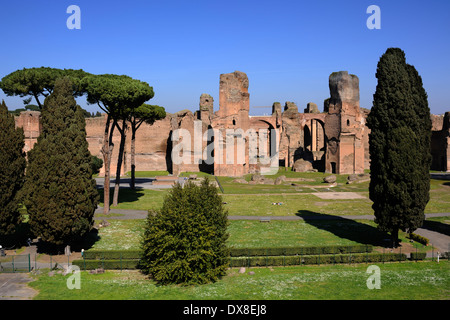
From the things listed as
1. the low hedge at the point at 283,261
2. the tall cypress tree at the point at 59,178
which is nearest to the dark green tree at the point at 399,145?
the low hedge at the point at 283,261

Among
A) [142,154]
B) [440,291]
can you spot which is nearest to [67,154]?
[440,291]

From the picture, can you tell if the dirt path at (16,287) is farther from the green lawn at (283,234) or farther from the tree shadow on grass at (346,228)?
the tree shadow on grass at (346,228)

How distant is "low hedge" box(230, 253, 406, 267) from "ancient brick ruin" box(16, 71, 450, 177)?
1156 inches

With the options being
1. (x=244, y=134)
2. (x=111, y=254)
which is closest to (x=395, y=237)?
(x=111, y=254)

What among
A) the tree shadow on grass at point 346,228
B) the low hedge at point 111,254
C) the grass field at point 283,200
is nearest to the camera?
the low hedge at point 111,254

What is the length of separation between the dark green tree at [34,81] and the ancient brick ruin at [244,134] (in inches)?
848

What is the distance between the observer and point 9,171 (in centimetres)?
1884

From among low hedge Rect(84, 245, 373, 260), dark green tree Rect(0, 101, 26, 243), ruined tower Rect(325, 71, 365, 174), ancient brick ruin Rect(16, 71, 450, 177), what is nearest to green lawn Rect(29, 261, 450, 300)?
low hedge Rect(84, 245, 373, 260)

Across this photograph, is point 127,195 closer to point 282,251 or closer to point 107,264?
point 107,264

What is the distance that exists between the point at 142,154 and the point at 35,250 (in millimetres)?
33862

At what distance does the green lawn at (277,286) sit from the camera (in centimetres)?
1396

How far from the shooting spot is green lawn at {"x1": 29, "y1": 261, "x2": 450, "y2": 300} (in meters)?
14.0

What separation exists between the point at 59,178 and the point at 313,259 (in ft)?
39.7
